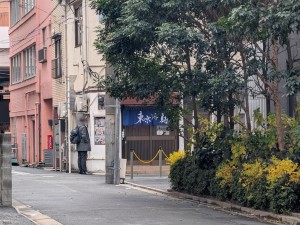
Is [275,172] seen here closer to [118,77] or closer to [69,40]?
[118,77]

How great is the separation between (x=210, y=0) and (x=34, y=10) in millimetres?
28729

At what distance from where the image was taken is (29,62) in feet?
155

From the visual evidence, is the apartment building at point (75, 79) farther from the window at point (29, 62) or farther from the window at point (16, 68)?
the window at point (16, 68)

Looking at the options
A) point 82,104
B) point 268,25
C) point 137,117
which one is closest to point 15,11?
point 82,104

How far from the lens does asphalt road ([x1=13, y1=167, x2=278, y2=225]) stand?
15172mm

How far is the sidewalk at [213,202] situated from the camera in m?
15.3

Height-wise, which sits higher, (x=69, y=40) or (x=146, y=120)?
(x=69, y=40)

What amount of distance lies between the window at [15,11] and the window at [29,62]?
2916mm

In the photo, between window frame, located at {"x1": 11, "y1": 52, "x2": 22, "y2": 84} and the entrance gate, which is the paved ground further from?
window frame, located at {"x1": 11, "y1": 52, "x2": 22, "y2": 84}

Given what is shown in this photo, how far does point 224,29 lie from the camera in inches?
628

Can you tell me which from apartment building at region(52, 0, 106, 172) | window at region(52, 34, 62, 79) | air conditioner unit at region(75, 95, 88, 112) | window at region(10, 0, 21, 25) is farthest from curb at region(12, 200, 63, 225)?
window at region(10, 0, 21, 25)

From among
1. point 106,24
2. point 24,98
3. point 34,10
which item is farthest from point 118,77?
point 24,98

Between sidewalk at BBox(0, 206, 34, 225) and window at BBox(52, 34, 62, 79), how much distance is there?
70.3 ft

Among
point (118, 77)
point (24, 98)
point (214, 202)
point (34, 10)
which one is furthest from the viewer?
point (24, 98)
